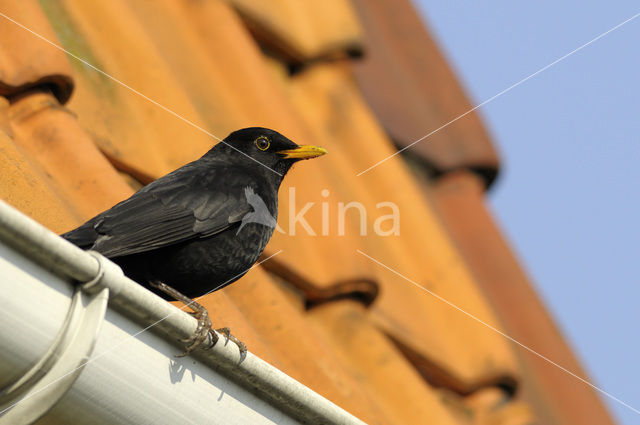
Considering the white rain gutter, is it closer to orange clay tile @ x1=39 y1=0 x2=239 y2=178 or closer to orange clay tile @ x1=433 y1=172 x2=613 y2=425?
orange clay tile @ x1=39 y1=0 x2=239 y2=178

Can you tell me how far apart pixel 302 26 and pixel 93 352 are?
150 inches

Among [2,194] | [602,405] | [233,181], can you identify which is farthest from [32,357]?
[602,405]

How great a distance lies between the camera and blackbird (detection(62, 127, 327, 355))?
139 inches

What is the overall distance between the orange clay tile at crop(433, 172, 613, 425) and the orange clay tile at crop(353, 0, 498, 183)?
0.22 m

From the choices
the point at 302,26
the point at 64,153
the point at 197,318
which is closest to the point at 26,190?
the point at 64,153

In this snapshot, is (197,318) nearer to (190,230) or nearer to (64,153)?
(190,230)

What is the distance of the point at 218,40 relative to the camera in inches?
205

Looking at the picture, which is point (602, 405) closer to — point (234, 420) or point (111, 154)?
point (111, 154)

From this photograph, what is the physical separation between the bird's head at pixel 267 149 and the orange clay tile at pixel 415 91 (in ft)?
7.75

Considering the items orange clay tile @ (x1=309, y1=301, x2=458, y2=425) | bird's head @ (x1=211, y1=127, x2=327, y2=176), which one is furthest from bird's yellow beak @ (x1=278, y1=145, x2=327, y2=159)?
orange clay tile @ (x1=309, y1=301, x2=458, y2=425)

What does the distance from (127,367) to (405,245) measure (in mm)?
3417

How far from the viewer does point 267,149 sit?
4.71m

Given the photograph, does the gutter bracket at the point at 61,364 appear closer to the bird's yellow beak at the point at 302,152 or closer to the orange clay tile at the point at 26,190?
the orange clay tile at the point at 26,190

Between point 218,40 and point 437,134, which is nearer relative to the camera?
point 218,40
